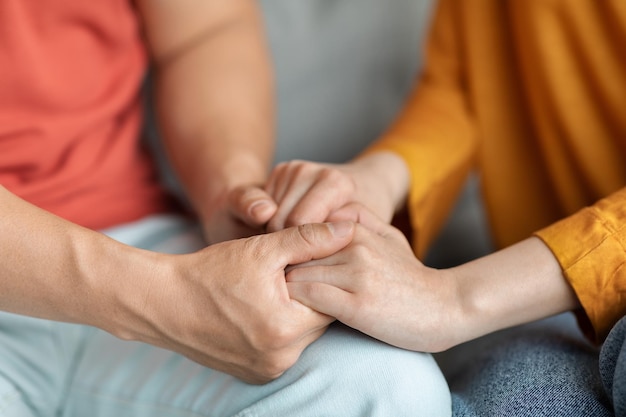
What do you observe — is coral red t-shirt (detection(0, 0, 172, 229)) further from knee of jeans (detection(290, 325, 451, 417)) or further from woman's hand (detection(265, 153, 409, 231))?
knee of jeans (detection(290, 325, 451, 417))

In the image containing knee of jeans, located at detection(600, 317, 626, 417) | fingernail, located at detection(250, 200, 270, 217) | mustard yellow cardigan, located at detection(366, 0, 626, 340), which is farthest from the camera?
mustard yellow cardigan, located at detection(366, 0, 626, 340)

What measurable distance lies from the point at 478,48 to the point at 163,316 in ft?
1.83

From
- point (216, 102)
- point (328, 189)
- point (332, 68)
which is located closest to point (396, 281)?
point (328, 189)

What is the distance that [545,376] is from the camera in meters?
0.75

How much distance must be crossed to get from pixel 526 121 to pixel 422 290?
0.38m

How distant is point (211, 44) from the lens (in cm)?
100

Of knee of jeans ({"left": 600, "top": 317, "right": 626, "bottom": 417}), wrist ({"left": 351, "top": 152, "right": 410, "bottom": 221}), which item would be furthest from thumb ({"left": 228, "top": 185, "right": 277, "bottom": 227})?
knee of jeans ({"left": 600, "top": 317, "right": 626, "bottom": 417})

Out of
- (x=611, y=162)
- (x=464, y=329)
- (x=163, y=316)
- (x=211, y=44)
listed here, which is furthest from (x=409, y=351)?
(x=211, y=44)

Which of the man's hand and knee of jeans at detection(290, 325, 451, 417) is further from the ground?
the man's hand

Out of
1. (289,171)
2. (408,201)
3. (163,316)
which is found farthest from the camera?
(408,201)

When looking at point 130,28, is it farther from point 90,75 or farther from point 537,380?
point 537,380

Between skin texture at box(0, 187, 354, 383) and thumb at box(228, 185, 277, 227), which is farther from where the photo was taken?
thumb at box(228, 185, 277, 227)

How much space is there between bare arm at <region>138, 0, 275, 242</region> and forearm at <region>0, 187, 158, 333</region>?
21 cm

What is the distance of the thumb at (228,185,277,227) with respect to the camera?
2.57 ft
